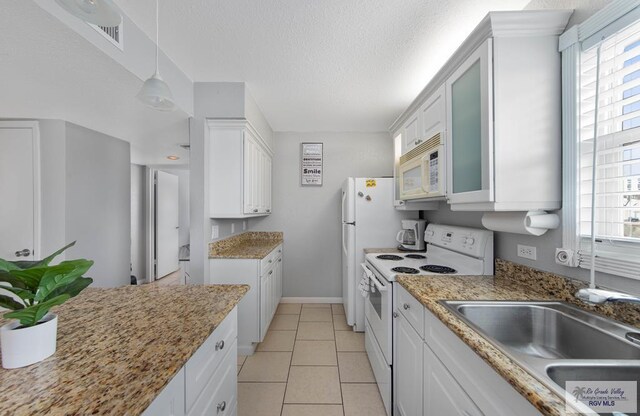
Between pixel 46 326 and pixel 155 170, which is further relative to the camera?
pixel 155 170

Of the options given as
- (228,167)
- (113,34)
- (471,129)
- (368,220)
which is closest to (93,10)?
(113,34)

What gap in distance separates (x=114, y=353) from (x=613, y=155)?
6.52 ft

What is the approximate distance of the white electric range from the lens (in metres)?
1.68

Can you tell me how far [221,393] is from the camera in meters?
1.14

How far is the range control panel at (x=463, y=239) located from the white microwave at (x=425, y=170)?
37 centimetres

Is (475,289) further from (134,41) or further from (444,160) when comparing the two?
(134,41)

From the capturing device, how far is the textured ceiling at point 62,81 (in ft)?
3.82

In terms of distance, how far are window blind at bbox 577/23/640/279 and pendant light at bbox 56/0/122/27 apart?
1980mm

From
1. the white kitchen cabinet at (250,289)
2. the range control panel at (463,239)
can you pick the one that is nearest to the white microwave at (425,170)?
the range control panel at (463,239)

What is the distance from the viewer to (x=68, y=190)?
86.1 inches

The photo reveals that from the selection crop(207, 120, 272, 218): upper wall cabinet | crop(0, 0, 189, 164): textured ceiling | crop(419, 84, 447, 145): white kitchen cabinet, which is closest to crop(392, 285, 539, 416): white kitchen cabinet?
crop(419, 84, 447, 145): white kitchen cabinet

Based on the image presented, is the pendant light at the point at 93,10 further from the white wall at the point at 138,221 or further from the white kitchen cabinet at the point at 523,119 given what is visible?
the white wall at the point at 138,221

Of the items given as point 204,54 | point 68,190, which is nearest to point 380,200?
point 204,54

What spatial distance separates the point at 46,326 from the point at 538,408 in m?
1.33
